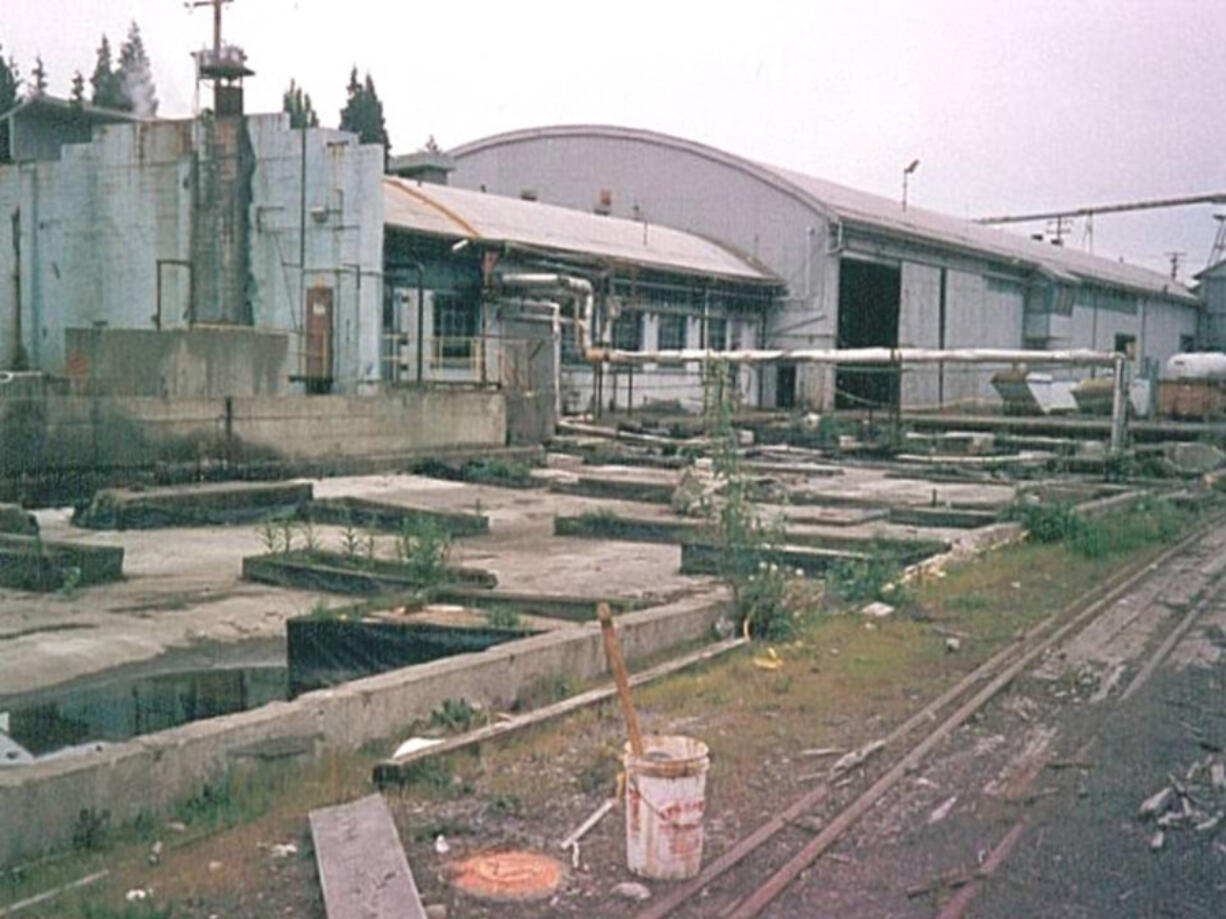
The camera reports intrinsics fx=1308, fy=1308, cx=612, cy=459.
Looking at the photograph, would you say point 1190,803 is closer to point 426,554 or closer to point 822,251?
point 426,554

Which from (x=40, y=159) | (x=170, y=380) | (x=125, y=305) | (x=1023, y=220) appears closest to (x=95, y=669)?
(x=170, y=380)

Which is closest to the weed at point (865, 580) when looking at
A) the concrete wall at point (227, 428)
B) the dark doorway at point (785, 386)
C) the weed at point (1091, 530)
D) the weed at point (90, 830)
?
the weed at point (1091, 530)

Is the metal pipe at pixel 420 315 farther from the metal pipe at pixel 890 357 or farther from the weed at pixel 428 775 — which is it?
the weed at pixel 428 775

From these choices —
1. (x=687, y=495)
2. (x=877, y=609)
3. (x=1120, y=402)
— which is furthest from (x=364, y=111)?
(x=877, y=609)

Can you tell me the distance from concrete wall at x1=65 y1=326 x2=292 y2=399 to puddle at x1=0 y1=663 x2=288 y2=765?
10589 millimetres

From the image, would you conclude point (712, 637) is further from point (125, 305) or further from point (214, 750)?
point (125, 305)

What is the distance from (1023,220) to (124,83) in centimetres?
5586

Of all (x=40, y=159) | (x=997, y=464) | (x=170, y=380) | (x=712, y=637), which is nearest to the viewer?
(x=712, y=637)

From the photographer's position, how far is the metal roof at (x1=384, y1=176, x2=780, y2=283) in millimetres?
29641

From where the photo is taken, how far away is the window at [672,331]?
38.1 metres

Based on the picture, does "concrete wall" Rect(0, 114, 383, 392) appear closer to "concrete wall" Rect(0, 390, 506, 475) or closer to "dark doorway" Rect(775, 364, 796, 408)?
"concrete wall" Rect(0, 390, 506, 475)

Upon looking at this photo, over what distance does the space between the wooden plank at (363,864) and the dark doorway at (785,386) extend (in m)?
36.5

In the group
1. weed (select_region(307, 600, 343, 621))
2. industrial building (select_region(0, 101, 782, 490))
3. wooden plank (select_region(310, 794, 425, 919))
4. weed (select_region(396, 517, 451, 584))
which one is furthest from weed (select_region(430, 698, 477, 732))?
industrial building (select_region(0, 101, 782, 490))

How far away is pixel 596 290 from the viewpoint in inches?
1342
